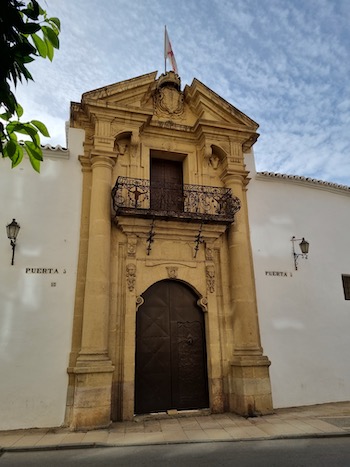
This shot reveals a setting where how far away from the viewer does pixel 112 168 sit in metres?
7.98

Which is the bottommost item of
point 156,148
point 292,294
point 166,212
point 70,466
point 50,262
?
point 70,466

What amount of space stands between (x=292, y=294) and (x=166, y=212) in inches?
150

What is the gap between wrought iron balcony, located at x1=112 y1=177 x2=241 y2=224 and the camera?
757 cm

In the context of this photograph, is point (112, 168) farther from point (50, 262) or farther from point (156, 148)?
point (50, 262)

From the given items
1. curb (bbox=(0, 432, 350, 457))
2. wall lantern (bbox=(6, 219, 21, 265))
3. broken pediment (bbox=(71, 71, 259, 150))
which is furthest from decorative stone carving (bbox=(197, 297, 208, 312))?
wall lantern (bbox=(6, 219, 21, 265))

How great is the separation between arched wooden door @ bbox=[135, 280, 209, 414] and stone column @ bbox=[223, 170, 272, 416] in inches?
29.4

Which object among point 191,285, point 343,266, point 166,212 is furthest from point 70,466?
point 343,266

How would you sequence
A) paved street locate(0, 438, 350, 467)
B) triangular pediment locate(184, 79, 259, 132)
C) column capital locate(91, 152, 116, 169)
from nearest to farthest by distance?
paved street locate(0, 438, 350, 467) → column capital locate(91, 152, 116, 169) → triangular pediment locate(184, 79, 259, 132)

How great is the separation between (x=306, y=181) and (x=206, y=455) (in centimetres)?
741

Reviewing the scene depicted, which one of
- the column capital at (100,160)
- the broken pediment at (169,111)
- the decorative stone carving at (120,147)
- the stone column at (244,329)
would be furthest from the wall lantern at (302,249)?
the column capital at (100,160)

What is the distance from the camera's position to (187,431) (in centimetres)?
584

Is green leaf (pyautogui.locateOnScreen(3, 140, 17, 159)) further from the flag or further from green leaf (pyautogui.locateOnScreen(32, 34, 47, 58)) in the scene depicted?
the flag

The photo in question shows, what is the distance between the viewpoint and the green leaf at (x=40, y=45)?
65.2 inches

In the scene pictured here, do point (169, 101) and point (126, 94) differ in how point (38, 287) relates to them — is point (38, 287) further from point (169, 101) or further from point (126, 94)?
point (169, 101)
